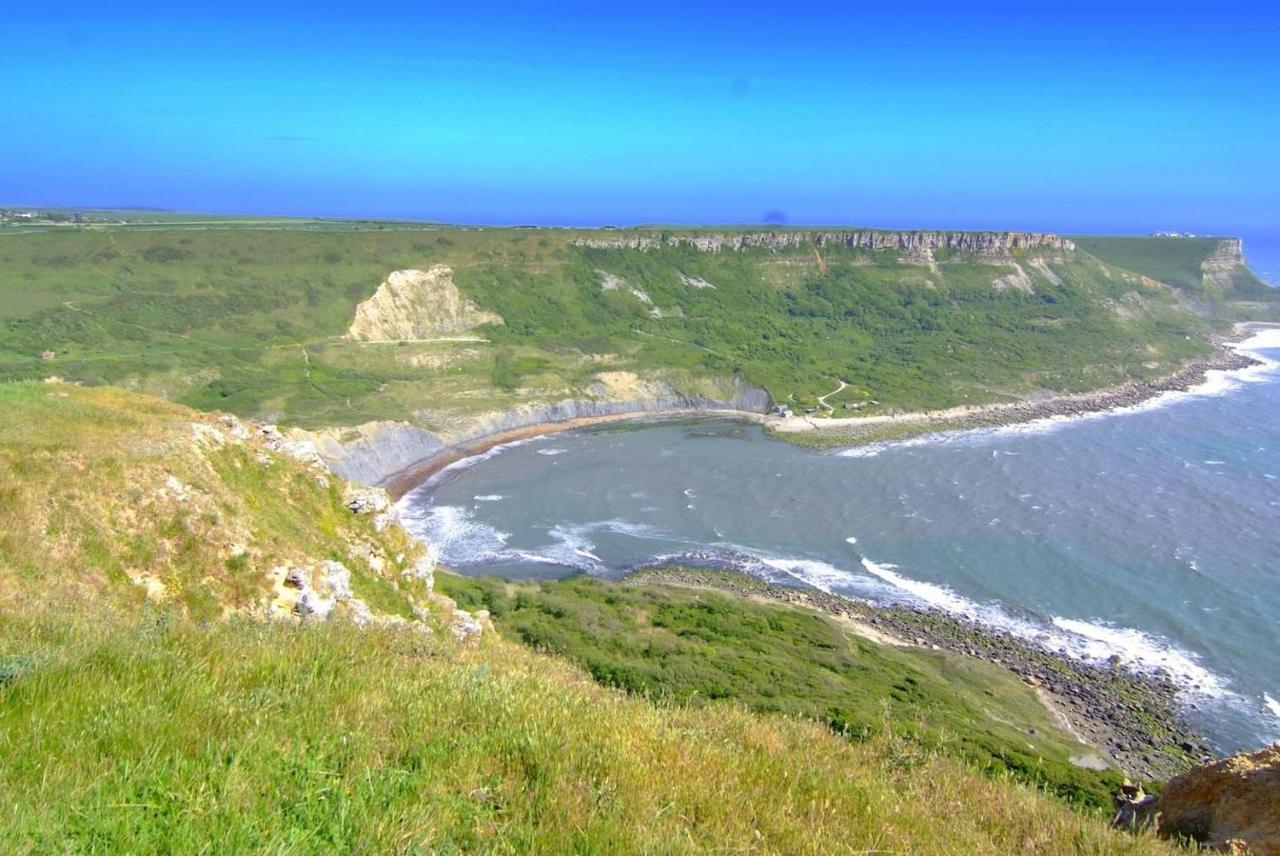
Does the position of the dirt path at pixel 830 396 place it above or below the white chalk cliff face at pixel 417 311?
below

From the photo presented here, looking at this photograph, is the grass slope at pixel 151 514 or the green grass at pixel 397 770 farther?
the grass slope at pixel 151 514

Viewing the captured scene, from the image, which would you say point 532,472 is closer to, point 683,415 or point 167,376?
point 683,415

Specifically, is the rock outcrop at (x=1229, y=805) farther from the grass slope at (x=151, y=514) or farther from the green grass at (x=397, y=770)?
the grass slope at (x=151, y=514)

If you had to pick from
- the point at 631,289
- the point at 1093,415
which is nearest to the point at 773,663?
the point at 1093,415

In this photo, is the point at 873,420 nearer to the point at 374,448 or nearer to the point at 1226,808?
the point at 374,448

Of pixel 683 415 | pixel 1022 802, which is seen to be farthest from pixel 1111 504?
pixel 1022 802

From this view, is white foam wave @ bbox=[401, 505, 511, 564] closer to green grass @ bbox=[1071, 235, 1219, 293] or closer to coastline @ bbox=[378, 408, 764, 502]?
coastline @ bbox=[378, 408, 764, 502]

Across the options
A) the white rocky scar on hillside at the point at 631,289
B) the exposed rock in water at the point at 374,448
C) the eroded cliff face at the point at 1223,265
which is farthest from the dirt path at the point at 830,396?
the eroded cliff face at the point at 1223,265
